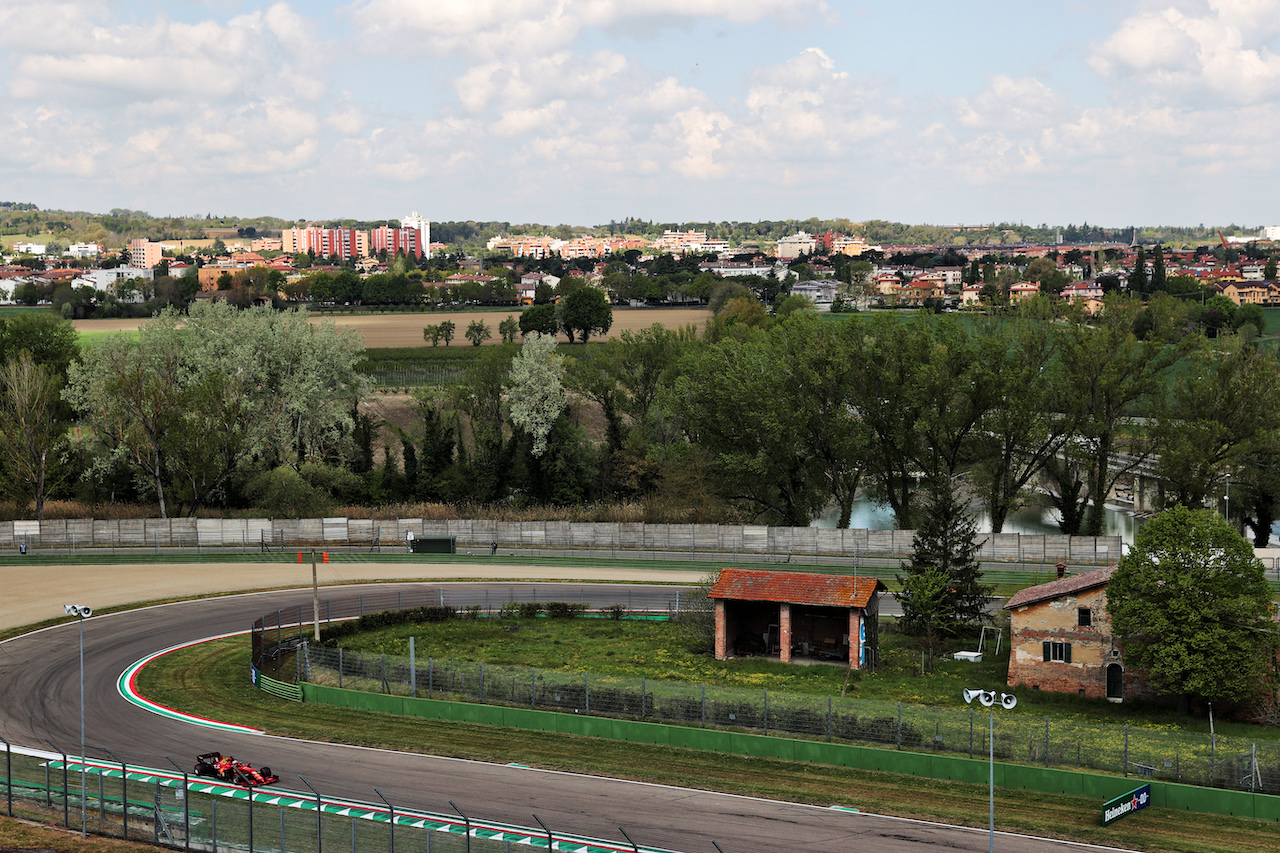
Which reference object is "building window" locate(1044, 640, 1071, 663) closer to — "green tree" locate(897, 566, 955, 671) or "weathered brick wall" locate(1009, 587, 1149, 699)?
"weathered brick wall" locate(1009, 587, 1149, 699)

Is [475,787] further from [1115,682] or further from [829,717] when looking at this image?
[1115,682]

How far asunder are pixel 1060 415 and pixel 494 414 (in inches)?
1915

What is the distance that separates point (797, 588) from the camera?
4822 centimetres

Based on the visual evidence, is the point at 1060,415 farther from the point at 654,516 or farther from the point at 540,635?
the point at 540,635

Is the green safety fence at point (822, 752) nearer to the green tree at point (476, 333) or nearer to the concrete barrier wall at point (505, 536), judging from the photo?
the concrete barrier wall at point (505, 536)

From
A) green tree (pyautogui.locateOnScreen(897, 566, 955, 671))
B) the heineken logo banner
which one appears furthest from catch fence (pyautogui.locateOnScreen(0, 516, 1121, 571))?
the heineken logo banner

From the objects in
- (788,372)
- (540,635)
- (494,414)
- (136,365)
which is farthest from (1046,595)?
(136,365)

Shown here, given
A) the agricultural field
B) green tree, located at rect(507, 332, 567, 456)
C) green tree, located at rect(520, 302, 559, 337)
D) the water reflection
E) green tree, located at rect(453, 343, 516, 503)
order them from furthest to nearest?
the agricultural field
green tree, located at rect(520, 302, 559, 337)
green tree, located at rect(453, 343, 516, 503)
green tree, located at rect(507, 332, 567, 456)
the water reflection

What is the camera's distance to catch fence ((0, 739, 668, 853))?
2598 centimetres

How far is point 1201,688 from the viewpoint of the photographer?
3872 centimetres

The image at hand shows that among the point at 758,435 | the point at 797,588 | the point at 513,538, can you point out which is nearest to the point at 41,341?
the point at 513,538

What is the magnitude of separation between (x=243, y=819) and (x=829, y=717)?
18429mm

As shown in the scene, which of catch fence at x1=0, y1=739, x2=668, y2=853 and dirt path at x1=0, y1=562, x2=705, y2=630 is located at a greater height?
catch fence at x1=0, y1=739, x2=668, y2=853

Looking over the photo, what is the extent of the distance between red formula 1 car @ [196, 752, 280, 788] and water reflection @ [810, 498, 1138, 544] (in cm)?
6019
